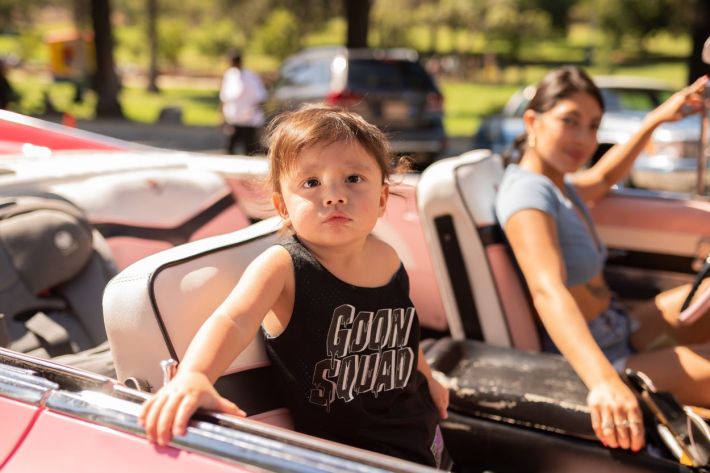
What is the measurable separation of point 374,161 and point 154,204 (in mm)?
1414

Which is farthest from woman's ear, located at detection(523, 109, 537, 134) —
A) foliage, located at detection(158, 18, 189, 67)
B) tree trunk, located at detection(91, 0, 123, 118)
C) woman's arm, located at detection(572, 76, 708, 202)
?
foliage, located at detection(158, 18, 189, 67)

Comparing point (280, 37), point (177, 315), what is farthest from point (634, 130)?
point (280, 37)

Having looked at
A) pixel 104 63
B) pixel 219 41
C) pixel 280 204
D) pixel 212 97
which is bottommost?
pixel 212 97

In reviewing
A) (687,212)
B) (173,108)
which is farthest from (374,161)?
(173,108)

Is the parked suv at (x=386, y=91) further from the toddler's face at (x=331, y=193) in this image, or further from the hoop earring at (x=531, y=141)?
the toddler's face at (x=331, y=193)

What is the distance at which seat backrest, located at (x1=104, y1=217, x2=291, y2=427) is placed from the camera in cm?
156

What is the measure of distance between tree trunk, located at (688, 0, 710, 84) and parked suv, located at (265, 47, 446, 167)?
3124 mm

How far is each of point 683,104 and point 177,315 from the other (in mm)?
2039

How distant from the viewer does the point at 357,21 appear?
46.8 ft

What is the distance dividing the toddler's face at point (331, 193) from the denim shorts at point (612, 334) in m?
1.20

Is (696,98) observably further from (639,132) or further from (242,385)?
(242,385)

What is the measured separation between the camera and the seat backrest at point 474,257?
8.32ft

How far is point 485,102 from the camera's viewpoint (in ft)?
83.1

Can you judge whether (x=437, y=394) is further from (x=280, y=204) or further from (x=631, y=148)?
(x=631, y=148)
